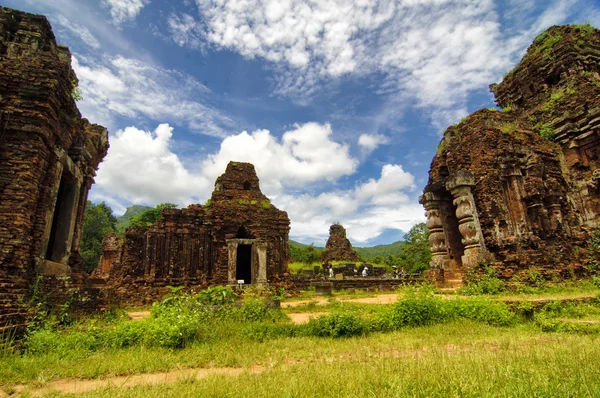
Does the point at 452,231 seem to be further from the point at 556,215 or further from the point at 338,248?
the point at 338,248

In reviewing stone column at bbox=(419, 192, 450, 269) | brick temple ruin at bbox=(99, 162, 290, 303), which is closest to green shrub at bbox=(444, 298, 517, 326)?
stone column at bbox=(419, 192, 450, 269)

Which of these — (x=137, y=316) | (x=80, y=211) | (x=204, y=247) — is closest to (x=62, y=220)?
(x=80, y=211)

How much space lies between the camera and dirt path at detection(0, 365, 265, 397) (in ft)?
11.7

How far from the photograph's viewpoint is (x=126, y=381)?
12.0 feet

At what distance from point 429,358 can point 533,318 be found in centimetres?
379

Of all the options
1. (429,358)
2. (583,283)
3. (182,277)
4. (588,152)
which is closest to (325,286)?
(182,277)

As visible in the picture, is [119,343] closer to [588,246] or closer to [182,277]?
[182,277]

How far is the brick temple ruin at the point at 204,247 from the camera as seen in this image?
1577 centimetres

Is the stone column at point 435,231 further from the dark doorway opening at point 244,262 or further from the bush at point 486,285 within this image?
the dark doorway opening at point 244,262

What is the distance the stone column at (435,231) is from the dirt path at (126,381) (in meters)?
9.53

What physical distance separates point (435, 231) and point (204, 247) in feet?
36.5

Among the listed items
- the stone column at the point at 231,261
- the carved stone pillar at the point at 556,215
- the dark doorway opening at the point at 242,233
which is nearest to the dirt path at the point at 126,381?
the carved stone pillar at the point at 556,215

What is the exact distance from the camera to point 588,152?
12.2 m

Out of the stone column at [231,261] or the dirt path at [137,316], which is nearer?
the dirt path at [137,316]
